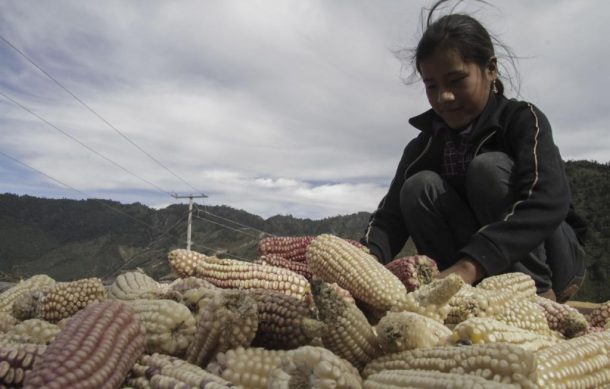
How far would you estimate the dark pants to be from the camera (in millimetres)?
3461

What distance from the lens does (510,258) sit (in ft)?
9.82

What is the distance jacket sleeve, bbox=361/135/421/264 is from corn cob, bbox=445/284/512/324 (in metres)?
1.64

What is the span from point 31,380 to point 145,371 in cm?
38

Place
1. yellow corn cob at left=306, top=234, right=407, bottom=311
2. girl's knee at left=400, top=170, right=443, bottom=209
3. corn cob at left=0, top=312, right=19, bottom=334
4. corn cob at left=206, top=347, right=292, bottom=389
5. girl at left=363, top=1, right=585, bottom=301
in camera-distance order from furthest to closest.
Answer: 1. girl's knee at left=400, top=170, right=443, bottom=209
2. girl at left=363, top=1, right=585, bottom=301
3. yellow corn cob at left=306, top=234, right=407, bottom=311
4. corn cob at left=0, top=312, right=19, bottom=334
5. corn cob at left=206, top=347, right=292, bottom=389

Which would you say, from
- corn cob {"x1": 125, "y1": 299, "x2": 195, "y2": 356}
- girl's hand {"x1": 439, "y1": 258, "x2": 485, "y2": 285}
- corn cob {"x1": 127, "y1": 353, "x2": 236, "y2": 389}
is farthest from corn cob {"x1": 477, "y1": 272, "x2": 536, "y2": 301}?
corn cob {"x1": 127, "y1": 353, "x2": 236, "y2": 389}

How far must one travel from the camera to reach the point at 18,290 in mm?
2910

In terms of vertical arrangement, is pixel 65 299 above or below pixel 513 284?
below

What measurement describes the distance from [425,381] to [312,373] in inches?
12.0

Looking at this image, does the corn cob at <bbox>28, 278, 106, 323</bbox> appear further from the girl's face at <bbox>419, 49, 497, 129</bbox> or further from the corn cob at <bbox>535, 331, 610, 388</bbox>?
the girl's face at <bbox>419, 49, 497, 129</bbox>

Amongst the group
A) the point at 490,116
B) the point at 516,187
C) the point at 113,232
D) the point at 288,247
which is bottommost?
the point at 288,247

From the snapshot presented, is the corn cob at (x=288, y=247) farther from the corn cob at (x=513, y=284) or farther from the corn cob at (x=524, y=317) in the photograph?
the corn cob at (x=524, y=317)

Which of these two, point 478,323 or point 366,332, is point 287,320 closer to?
point 366,332

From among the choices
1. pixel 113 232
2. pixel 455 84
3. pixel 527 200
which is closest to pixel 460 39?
pixel 455 84

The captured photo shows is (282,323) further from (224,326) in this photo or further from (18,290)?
(18,290)
